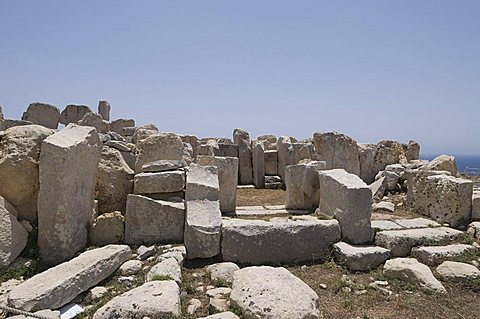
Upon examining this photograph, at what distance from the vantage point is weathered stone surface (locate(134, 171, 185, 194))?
5934 mm

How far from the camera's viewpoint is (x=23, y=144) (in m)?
5.22

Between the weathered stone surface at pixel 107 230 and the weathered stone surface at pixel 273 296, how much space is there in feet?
7.38

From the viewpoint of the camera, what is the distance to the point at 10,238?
182 inches

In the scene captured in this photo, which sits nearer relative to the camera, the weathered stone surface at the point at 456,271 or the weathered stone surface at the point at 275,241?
the weathered stone surface at the point at 456,271

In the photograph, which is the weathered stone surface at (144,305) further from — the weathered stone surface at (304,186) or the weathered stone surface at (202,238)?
the weathered stone surface at (304,186)

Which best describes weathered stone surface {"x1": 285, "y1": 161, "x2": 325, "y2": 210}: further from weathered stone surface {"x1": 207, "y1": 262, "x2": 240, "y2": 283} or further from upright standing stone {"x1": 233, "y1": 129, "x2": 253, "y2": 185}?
upright standing stone {"x1": 233, "y1": 129, "x2": 253, "y2": 185}

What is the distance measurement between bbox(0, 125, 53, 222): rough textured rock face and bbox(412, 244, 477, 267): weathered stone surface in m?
5.58

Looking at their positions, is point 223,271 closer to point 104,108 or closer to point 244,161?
point 244,161

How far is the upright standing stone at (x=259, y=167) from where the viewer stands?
39.9 ft

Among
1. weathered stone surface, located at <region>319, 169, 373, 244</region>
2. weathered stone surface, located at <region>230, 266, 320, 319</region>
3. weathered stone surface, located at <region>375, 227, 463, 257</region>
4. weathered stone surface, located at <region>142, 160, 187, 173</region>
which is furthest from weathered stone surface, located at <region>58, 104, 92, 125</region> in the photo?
weathered stone surface, located at <region>230, 266, 320, 319</region>

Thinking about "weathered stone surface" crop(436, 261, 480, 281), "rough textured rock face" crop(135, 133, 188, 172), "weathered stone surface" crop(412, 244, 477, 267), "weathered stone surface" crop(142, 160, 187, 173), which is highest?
"rough textured rock face" crop(135, 133, 188, 172)

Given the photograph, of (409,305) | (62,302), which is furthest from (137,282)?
(409,305)

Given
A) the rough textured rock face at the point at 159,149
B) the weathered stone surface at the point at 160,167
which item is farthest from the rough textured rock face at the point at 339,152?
the weathered stone surface at the point at 160,167

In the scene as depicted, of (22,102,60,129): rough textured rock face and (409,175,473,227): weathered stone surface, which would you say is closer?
(409,175,473,227): weathered stone surface
